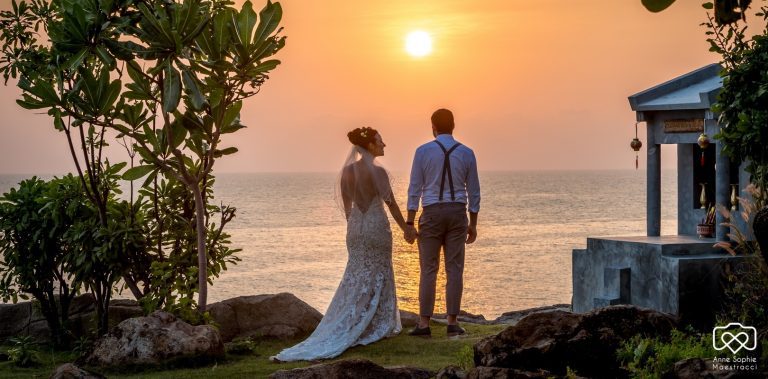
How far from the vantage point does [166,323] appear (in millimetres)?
8258

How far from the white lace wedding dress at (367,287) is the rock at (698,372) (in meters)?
3.61

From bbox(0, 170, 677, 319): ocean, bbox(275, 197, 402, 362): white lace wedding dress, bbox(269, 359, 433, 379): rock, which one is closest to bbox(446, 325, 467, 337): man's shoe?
bbox(275, 197, 402, 362): white lace wedding dress

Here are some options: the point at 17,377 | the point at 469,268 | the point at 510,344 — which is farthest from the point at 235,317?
the point at 469,268

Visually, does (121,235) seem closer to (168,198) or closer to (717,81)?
(168,198)

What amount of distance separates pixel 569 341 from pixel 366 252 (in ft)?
10.2

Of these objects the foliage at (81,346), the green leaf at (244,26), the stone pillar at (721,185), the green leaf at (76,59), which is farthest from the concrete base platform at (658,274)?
the green leaf at (76,59)

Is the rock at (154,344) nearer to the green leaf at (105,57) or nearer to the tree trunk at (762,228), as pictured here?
the green leaf at (105,57)

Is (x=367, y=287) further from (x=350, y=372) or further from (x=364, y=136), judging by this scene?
(x=350, y=372)

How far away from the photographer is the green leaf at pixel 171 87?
792 centimetres

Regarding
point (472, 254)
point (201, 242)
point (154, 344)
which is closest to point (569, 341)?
point (154, 344)

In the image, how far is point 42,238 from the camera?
30.8 ft

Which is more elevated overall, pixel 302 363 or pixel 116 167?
pixel 116 167

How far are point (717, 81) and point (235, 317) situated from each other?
533cm

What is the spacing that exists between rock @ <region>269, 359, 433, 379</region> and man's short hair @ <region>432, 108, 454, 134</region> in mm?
2814
